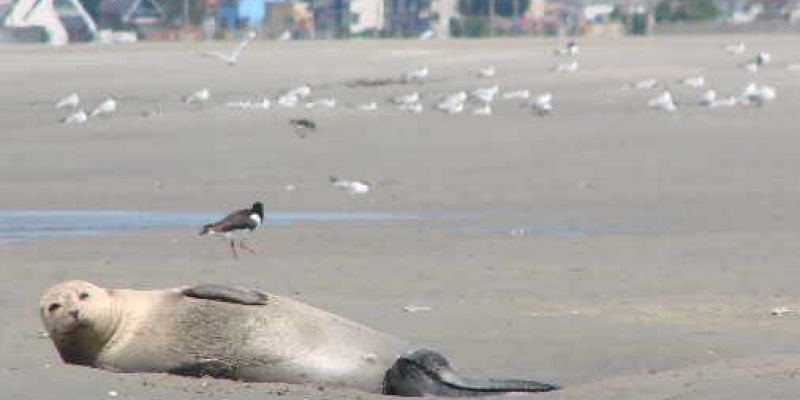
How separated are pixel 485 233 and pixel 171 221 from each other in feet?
9.62

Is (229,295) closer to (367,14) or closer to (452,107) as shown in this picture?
(452,107)

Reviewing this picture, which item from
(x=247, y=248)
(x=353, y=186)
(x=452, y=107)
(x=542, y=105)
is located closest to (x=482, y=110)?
(x=452, y=107)

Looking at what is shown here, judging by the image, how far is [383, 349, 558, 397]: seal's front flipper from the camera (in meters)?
8.50

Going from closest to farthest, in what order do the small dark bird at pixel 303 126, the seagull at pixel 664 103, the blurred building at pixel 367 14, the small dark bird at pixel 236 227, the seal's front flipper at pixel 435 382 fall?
the seal's front flipper at pixel 435 382
the small dark bird at pixel 236 227
the small dark bird at pixel 303 126
the seagull at pixel 664 103
the blurred building at pixel 367 14

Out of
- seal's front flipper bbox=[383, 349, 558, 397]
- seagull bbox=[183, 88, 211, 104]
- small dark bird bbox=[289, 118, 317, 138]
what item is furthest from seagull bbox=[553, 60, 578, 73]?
seal's front flipper bbox=[383, 349, 558, 397]

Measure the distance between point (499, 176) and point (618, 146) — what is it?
3.05 metres

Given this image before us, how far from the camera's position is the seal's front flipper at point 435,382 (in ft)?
27.9

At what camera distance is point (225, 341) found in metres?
8.92

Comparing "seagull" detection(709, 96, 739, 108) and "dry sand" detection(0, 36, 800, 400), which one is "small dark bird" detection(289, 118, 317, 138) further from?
"seagull" detection(709, 96, 739, 108)

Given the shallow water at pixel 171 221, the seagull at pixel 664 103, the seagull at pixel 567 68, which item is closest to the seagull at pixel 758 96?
the seagull at pixel 664 103

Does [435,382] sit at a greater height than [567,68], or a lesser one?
greater

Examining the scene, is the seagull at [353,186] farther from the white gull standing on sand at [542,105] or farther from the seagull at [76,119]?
the seagull at [76,119]

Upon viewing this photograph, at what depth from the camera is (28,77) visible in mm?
46000

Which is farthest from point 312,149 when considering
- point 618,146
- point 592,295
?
point 592,295
